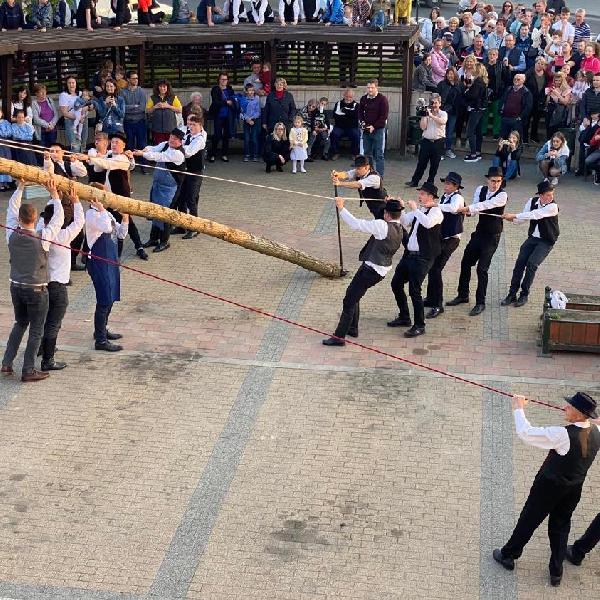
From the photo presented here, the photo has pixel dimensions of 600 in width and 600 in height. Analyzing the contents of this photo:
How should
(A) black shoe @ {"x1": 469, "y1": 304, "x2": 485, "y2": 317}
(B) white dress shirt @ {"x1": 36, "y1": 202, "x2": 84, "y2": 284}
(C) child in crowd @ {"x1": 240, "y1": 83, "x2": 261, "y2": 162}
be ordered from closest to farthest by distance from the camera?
(B) white dress shirt @ {"x1": 36, "y1": 202, "x2": 84, "y2": 284}, (A) black shoe @ {"x1": 469, "y1": 304, "x2": 485, "y2": 317}, (C) child in crowd @ {"x1": 240, "y1": 83, "x2": 261, "y2": 162}

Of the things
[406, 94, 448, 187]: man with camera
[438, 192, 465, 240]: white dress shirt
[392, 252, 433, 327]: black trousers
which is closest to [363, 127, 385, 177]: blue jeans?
[406, 94, 448, 187]: man with camera

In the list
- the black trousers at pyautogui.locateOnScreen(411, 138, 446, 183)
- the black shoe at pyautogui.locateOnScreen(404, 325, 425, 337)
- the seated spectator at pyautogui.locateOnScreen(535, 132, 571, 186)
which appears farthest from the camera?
the seated spectator at pyautogui.locateOnScreen(535, 132, 571, 186)

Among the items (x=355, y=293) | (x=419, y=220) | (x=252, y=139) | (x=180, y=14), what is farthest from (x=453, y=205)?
(x=180, y=14)

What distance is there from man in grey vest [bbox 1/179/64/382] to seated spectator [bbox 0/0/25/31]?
9.30 m

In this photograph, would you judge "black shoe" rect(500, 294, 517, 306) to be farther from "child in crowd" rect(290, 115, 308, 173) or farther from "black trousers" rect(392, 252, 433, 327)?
"child in crowd" rect(290, 115, 308, 173)

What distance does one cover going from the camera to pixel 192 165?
50.2 ft

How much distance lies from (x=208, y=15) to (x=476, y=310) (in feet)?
32.7

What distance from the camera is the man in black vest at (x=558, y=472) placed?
25.7 ft

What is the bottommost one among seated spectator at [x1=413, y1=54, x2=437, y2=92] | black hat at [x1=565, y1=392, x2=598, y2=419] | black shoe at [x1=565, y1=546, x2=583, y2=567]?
black shoe at [x1=565, y1=546, x2=583, y2=567]

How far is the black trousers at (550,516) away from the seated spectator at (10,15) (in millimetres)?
14371

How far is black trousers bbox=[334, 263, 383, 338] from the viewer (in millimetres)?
11875

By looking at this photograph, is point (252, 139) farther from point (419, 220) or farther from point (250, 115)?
point (419, 220)

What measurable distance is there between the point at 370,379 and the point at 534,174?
9.01 metres

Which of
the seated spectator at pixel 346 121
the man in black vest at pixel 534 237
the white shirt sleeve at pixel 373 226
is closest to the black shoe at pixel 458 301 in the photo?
the man in black vest at pixel 534 237
